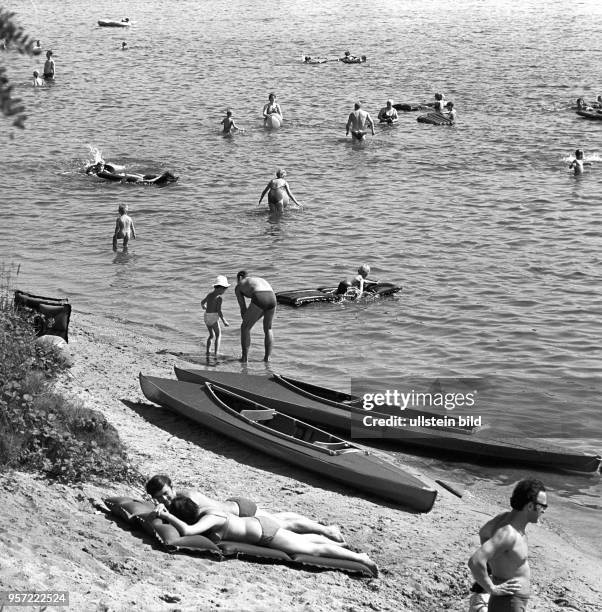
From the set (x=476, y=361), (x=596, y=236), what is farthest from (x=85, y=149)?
(x=476, y=361)

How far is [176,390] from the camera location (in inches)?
551

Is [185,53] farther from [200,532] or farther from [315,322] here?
[200,532]

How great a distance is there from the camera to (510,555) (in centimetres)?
766

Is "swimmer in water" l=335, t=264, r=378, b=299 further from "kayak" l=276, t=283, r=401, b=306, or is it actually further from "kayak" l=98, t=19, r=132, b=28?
"kayak" l=98, t=19, r=132, b=28

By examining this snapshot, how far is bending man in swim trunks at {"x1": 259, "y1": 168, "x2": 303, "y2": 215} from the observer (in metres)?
25.8

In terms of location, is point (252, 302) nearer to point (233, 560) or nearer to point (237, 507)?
point (237, 507)

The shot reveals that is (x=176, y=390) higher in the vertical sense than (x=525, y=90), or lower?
lower

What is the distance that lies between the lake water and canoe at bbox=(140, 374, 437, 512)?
1.86m

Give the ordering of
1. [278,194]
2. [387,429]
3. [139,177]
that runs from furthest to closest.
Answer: [139,177], [278,194], [387,429]

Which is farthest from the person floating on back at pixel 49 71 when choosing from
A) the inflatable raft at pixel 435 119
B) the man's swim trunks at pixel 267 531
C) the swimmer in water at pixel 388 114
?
the man's swim trunks at pixel 267 531

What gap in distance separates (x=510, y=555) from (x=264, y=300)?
9.28 meters

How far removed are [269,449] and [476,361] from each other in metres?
6.07

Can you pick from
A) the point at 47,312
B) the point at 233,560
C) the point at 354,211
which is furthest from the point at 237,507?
the point at 354,211

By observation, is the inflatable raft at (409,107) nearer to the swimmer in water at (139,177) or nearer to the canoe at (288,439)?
the swimmer in water at (139,177)
